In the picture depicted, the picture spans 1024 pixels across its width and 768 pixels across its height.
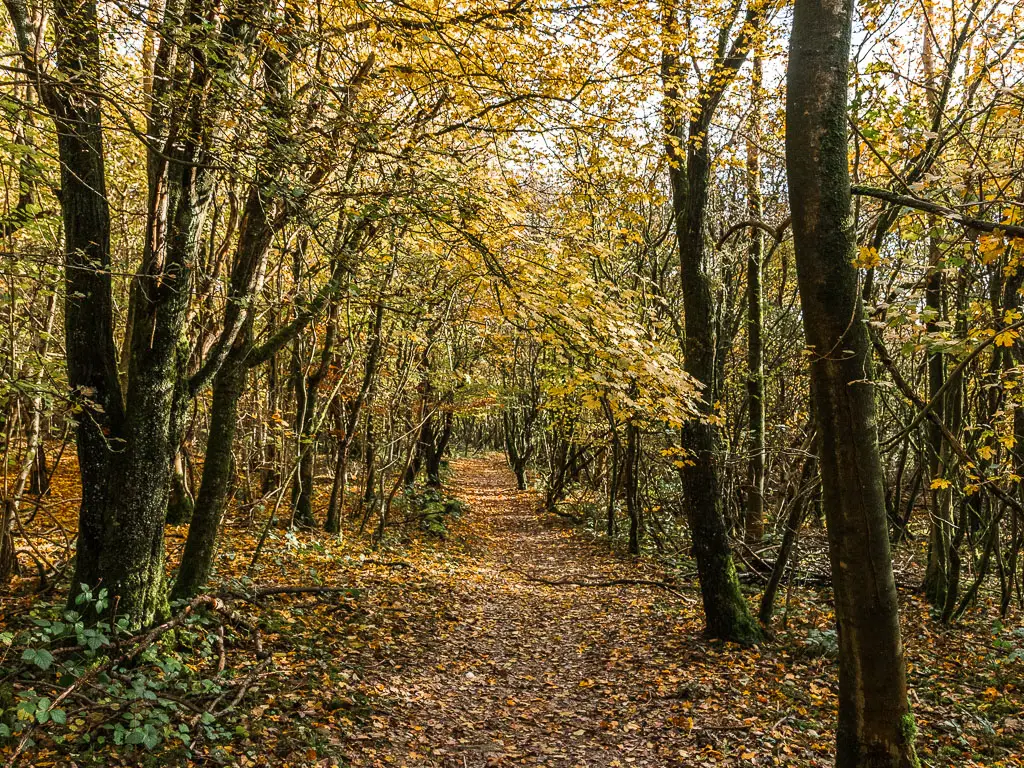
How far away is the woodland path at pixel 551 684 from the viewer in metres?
5.25

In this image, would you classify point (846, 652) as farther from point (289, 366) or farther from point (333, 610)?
point (289, 366)

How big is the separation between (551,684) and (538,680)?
0.19 meters

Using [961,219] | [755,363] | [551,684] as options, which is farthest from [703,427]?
[961,219]

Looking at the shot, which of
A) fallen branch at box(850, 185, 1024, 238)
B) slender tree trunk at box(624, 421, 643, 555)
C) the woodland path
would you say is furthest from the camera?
slender tree trunk at box(624, 421, 643, 555)

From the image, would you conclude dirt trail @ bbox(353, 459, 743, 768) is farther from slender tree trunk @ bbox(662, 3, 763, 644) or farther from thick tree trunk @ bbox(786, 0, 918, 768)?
thick tree trunk @ bbox(786, 0, 918, 768)

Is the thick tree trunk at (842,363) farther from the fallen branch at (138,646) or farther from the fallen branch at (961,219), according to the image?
the fallen branch at (138,646)

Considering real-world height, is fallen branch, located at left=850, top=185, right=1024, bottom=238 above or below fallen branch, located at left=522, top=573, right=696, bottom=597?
above

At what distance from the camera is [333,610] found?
7883mm

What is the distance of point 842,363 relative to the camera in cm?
351

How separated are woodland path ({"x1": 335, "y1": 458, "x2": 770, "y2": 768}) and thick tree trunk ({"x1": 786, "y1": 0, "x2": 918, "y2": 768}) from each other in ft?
6.91

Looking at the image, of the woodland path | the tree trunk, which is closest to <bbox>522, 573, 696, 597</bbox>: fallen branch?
the woodland path

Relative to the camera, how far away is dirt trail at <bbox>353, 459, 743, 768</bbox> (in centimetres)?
528

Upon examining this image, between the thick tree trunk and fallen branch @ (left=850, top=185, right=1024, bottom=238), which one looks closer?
fallen branch @ (left=850, top=185, right=1024, bottom=238)

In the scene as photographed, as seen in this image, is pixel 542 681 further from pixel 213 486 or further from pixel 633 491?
pixel 633 491
